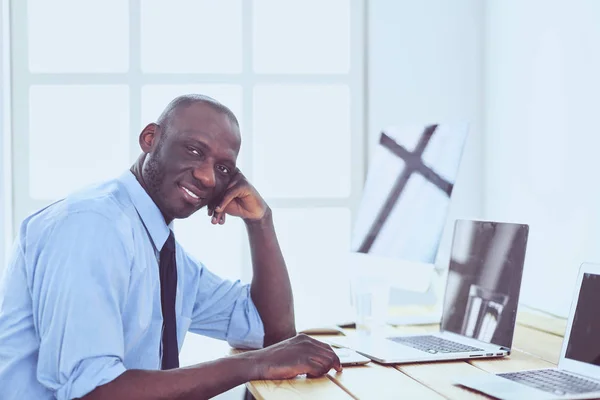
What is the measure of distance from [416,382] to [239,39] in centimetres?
199

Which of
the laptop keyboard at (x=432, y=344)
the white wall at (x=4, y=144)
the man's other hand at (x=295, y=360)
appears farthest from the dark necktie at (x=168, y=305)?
the white wall at (x=4, y=144)

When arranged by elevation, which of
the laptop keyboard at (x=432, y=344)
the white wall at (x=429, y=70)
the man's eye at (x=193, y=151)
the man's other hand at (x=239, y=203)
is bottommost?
the laptop keyboard at (x=432, y=344)

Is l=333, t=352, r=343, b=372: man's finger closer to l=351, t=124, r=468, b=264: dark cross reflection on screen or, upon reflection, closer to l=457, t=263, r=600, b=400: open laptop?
l=457, t=263, r=600, b=400: open laptop

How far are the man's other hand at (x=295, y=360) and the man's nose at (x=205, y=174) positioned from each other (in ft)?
1.31

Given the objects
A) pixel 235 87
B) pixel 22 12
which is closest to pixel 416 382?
pixel 235 87

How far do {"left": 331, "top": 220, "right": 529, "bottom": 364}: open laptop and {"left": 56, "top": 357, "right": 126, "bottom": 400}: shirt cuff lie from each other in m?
0.62

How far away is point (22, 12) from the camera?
3.13m

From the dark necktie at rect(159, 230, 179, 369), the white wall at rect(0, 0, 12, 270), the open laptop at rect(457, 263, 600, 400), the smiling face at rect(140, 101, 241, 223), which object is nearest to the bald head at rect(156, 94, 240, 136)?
the smiling face at rect(140, 101, 241, 223)

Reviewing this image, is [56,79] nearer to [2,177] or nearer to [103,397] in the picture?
[2,177]

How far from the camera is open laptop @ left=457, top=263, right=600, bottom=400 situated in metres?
1.41

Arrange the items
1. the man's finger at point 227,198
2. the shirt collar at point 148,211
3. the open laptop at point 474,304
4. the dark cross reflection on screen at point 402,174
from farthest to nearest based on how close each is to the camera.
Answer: the dark cross reflection on screen at point 402,174 → the man's finger at point 227,198 → the open laptop at point 474,304 → the shirt collar at point 148,211

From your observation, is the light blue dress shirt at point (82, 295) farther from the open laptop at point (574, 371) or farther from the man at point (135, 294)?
the open laptop at point (574, 371)

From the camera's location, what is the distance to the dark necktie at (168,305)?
1745 millimetres

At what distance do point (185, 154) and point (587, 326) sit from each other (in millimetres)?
909
